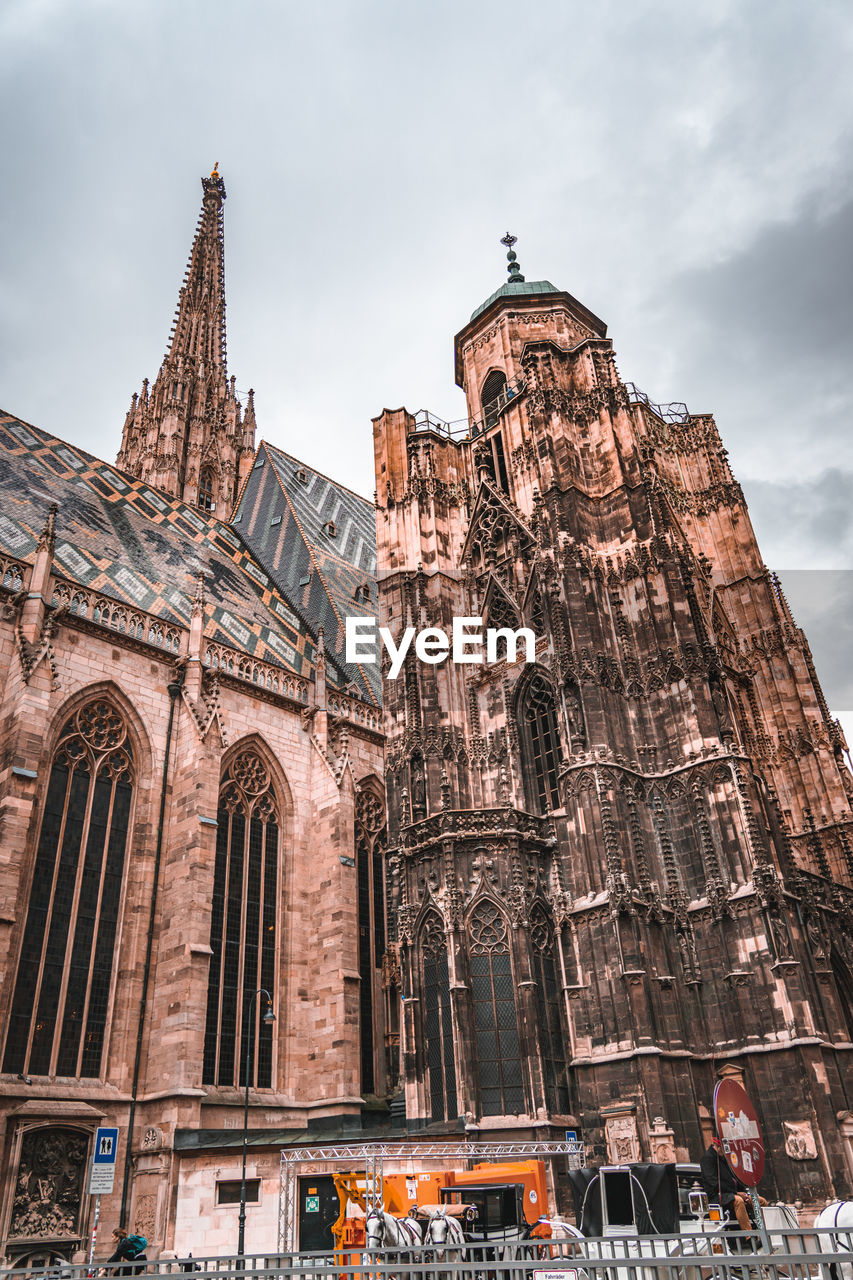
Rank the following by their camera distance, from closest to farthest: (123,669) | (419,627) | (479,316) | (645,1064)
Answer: (645,1064)
(123,669)
(419,627)
(479,316)

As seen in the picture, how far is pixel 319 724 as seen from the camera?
24.1 metres

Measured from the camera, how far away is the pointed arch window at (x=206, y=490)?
41216mm

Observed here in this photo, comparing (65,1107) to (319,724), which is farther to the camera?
(319,724)

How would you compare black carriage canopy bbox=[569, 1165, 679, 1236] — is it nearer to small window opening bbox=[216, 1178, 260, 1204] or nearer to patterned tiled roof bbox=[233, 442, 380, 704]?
small window opening bbox=[216, 1178, 260, 1204]

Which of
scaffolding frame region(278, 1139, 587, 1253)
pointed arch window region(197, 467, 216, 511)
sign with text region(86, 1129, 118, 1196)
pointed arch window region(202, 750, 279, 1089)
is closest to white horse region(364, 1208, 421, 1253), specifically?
sign with text region(86, 1129, 118, 1196)

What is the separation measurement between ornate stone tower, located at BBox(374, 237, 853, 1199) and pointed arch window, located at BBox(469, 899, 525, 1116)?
0.04m

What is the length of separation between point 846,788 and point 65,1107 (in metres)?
20.6

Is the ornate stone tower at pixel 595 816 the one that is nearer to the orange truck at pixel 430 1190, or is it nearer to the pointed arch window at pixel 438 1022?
the pointed arch window at pixel 438 1022

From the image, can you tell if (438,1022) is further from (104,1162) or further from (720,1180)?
(720,1180)

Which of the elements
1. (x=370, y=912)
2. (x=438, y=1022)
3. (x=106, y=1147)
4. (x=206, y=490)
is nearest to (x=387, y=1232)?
(x=106, y=1147)

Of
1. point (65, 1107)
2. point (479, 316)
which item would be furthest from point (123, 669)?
point (479, 316)

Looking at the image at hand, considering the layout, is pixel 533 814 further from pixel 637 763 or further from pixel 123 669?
pixel 123 669

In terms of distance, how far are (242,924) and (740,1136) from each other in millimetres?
16384

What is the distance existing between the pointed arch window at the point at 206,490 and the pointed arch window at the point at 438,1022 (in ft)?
90.8
